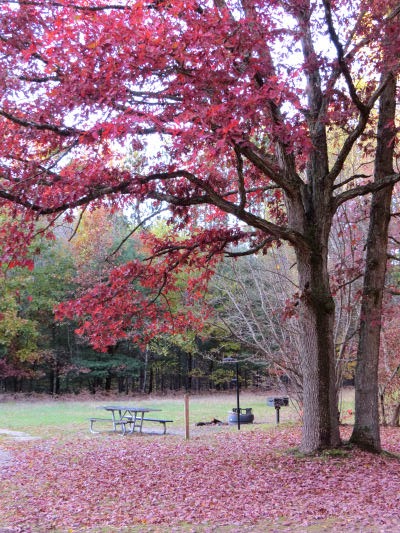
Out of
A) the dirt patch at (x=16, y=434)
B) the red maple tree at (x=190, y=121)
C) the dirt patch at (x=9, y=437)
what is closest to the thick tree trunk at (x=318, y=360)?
the red maple tree at (x=190, y=121)

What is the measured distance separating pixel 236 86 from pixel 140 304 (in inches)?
165

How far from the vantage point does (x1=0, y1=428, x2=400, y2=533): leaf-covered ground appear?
512cm

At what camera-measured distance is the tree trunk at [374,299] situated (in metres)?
8.38

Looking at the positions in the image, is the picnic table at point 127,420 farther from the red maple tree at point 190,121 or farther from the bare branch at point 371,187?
the bare branch at point 371,187

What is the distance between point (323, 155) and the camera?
27.9 ft

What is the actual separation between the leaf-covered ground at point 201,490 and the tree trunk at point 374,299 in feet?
1.65

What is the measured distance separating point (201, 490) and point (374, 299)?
4.14 meters

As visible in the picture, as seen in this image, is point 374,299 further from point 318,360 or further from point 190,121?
point 190,121

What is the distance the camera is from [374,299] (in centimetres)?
874

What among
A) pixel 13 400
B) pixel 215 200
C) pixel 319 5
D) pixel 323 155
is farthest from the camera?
pixel 13 400

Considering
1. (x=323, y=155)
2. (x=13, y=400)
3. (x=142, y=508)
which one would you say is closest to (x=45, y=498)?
(x=142, y=508)

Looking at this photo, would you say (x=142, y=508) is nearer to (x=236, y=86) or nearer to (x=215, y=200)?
(x=215, y=200)

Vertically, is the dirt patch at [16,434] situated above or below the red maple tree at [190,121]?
below

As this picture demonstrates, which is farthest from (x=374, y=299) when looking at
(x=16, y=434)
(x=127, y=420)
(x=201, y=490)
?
(x=16, y=434)
